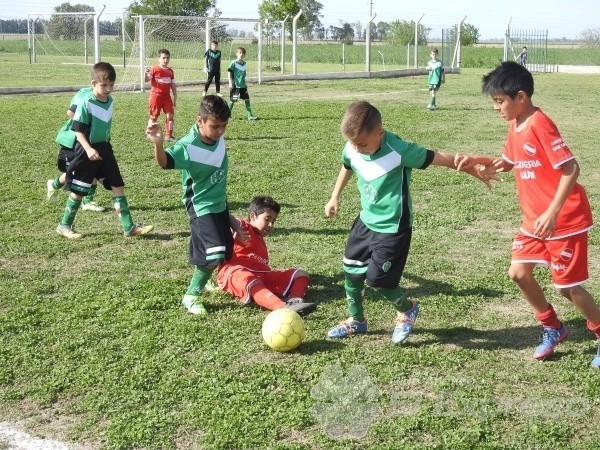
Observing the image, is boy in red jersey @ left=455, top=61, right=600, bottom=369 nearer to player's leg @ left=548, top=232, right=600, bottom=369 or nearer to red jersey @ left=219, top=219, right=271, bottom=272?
player's leg @ left=548, top=232, right=600, bottom=369

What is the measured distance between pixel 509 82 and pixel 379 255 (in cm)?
125

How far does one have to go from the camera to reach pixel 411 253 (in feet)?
22.4

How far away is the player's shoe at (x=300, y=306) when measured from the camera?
5238 millimetres

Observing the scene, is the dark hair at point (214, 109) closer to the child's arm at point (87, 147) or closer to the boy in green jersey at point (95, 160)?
the child's arm at point (87, 147)

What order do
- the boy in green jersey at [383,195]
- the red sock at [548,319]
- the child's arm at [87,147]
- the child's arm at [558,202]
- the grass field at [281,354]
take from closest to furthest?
the grass field at [281,354] < the child's arm at [558,202] < the boy in green jersey at [383,195] < the red sock at [548,319] < the child's arm at [87,147]

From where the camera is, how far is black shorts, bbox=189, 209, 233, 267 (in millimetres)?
5383

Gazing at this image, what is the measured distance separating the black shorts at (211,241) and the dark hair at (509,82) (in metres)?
2.09

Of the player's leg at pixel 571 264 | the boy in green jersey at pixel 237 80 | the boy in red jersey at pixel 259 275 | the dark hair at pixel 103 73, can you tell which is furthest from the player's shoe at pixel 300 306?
the boy in green jersey at pixel 237 80

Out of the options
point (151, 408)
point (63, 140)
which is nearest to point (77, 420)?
point (151, 408)

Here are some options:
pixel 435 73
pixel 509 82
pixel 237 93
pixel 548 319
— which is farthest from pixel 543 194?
pixel 435 73

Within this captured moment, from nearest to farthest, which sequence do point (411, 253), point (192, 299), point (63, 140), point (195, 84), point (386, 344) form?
point (386, 344)
point (192, 299)
point (411, 253)
point (63, 140)
point (195, 84)

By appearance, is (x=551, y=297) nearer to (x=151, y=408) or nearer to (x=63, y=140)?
(x=151, y=408)

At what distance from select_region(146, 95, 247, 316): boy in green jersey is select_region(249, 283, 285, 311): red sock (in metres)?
0.30

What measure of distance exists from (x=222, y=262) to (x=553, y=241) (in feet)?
7.63
